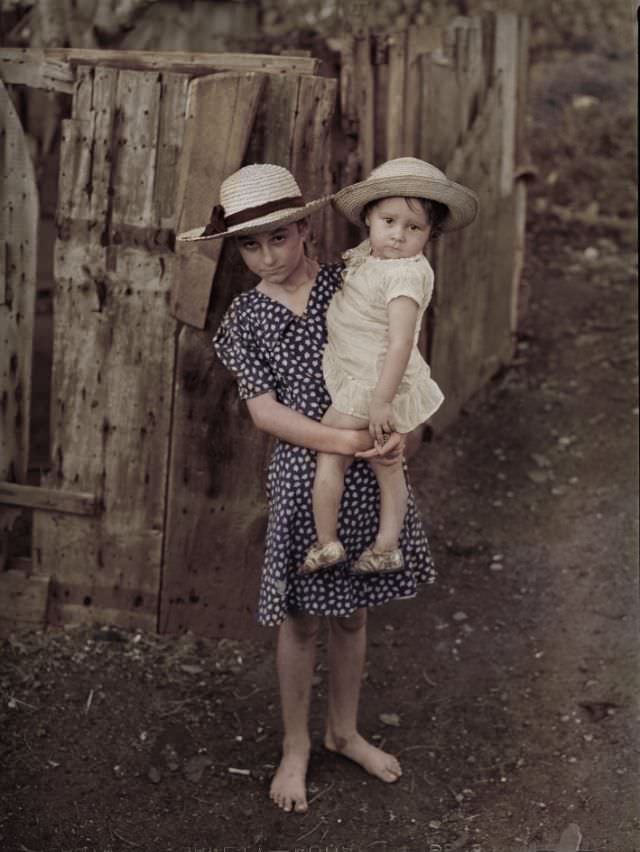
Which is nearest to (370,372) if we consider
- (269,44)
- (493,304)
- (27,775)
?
(27,775)

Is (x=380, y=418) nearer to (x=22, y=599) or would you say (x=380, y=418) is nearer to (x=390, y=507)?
(x=390, y=507)

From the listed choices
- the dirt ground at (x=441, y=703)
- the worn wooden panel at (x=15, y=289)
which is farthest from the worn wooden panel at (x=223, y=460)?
the worn wooden panel at (x=15, y=289)

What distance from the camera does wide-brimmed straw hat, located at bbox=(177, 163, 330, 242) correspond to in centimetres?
318

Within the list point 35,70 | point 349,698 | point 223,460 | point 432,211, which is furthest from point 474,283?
point 432,211

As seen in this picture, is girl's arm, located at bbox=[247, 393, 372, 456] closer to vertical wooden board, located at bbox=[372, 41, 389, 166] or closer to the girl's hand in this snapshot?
the girl's hand

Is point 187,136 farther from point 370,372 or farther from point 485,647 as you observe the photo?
point 485,647

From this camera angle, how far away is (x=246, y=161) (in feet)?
12.9

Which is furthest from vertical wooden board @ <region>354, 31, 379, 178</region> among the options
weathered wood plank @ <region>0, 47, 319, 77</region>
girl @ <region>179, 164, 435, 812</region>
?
girl @ <region>179, 164, 435, 812</region>

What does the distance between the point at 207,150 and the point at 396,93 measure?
1.30m

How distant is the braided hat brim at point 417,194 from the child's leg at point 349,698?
4.04ft

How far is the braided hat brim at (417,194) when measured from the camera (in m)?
3.09

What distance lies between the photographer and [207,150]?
3.92 metres

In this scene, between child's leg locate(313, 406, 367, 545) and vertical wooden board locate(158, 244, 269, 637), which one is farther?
vertical wooden board locate(158, 244, 269, 637)

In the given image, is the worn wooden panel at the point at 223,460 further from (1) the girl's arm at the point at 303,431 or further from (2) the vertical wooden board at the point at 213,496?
(1) the girl's arm at the point at 303,431
